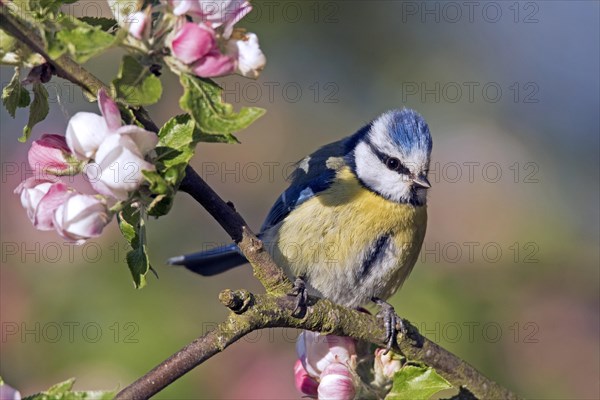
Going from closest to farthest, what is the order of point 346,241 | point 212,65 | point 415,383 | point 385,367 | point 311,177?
point 212,65, point 415,383, point 385,367, point 346,241, point 311,177

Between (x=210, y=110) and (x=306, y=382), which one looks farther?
(x=306, y=382)

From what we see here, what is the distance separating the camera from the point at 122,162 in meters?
1.14

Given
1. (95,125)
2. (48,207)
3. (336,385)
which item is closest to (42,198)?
(48,207)

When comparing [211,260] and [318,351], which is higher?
[318,351]

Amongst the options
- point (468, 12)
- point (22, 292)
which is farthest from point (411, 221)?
point (468, 12)

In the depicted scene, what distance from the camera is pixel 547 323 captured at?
287 cm

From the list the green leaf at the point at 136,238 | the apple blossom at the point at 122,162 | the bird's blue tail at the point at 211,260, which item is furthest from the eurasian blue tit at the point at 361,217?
the apple blossom at the point at 122,162

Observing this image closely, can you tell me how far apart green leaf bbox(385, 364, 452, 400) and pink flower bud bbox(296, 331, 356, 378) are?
21 cm

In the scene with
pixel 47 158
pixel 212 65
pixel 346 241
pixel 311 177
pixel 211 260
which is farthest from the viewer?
pixel 211 260

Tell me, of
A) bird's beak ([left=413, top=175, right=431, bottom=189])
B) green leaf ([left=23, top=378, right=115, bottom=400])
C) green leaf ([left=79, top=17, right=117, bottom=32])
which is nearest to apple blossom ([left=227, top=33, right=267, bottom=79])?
green leaf ([left=79, top=17, right=117, bottom=32])

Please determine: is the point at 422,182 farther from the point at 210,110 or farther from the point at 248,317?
the point at 210,110

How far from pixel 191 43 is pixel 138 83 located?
0.33 ft

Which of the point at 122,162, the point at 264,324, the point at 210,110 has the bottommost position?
the point at 264,324

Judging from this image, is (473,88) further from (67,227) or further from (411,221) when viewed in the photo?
(67,227)
